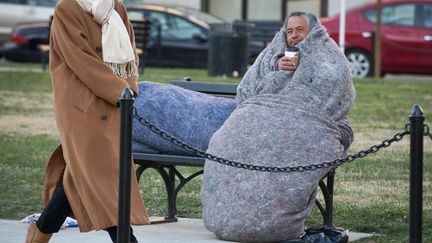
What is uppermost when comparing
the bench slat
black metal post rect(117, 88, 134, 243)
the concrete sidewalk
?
black metal post rect(117, 88, 134, 243)

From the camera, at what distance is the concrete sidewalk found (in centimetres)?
773

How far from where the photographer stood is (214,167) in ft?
24.3


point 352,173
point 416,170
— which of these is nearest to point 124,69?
point 416,170

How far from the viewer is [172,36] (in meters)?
23.7

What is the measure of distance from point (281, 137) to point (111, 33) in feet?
3.87

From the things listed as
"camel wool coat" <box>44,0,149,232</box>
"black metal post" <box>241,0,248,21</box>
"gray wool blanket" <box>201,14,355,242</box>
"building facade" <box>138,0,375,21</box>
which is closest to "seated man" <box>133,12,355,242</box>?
"gray wool blanket" <box>201,14,355,242</box>

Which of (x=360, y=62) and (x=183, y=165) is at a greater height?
(x=183, y=165)

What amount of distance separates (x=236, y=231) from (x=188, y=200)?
7.08 feet

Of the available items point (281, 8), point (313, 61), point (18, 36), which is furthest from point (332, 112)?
point (281, 8)

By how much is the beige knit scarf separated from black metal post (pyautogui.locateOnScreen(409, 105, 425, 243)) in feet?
5.93

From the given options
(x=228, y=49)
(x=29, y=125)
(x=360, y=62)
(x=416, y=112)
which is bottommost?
(x=360, y=62)

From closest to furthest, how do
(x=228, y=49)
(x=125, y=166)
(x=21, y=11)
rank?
(x=125, y=166) → (x=228, y=49) → (x=21, y=11)

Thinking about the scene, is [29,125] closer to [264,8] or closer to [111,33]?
[111,33]

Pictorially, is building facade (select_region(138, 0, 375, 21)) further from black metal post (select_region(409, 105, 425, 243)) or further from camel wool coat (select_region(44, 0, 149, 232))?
black metal post (select_region(409, 105, 425, 243))
